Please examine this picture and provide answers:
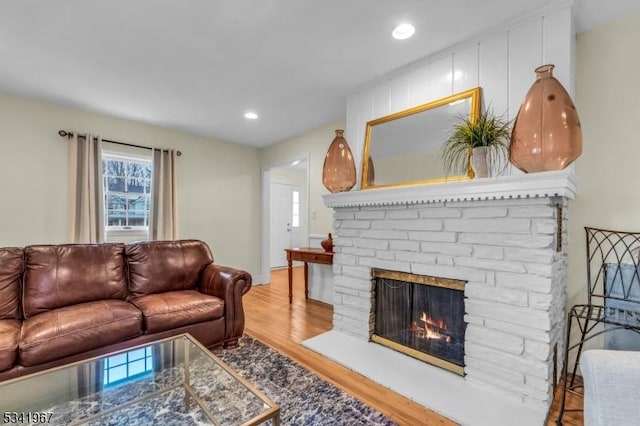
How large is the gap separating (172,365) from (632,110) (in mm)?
3217

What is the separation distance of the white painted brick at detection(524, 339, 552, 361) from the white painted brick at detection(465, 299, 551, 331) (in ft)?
0.29

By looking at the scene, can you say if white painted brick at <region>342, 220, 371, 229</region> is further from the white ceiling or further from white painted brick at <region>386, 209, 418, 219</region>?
the white ceiling

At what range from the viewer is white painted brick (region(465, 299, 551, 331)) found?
168 cm

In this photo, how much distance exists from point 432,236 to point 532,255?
0.61 m

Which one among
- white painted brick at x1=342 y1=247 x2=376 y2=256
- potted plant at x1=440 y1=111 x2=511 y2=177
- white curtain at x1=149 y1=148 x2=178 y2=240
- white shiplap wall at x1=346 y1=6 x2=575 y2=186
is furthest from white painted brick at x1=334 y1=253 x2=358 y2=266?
white curtain at x1=149 y1=148 x2=178 y2=240

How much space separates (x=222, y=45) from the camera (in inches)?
86.6

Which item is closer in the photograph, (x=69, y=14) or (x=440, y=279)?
(x=69, y=14)

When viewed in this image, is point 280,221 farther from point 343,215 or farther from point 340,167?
point 340,167

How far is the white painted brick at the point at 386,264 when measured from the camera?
7.71 feet

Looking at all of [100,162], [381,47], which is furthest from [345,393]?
[100,162]

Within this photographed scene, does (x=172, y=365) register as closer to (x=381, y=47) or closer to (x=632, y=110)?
(x=381, y=47)

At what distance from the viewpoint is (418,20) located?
6.28 feet

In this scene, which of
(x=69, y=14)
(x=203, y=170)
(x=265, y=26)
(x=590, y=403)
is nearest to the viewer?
(x=590, y=403)

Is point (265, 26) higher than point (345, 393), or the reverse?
point (265, 26)
